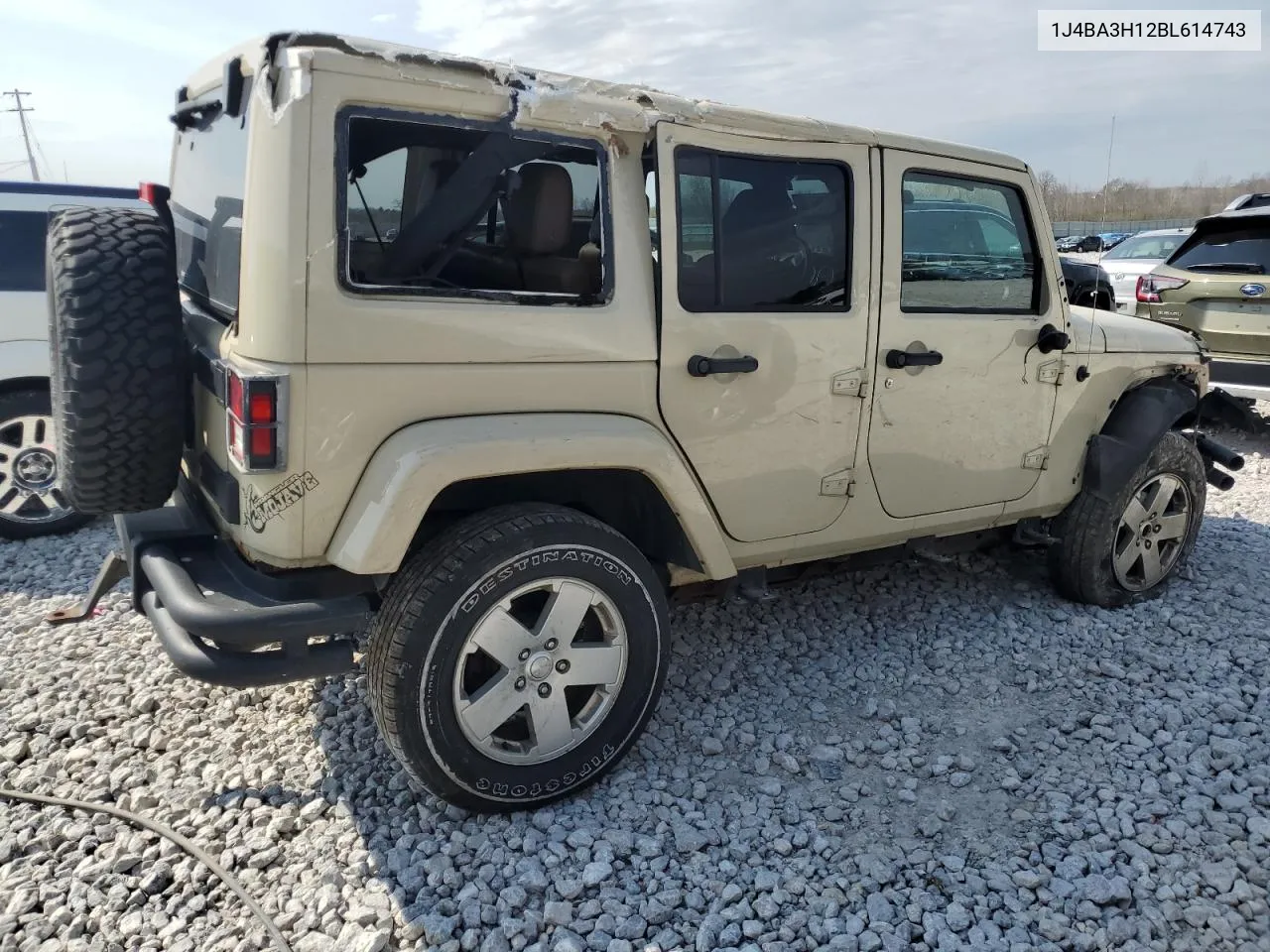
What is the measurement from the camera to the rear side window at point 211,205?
2.59 m

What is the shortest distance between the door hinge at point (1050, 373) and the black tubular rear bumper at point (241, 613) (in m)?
2.74

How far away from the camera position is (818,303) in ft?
10.4

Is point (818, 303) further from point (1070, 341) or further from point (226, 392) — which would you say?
point (226, 392)

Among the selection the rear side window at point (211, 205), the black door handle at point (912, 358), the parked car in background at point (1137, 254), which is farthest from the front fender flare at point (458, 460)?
the parked car in background at point (1137, 254)

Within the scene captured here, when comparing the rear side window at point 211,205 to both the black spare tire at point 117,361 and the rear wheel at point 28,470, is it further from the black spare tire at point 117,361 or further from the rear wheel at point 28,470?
the rear wheel at point 28,470

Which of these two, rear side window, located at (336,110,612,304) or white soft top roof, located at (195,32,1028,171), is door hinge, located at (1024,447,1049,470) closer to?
white soft top roof, located at (195,32,1028,171)

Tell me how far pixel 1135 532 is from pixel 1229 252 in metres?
4.40

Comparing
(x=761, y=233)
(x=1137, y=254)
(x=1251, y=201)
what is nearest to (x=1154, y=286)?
(x=1251, y=201)

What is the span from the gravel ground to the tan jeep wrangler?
32 cm

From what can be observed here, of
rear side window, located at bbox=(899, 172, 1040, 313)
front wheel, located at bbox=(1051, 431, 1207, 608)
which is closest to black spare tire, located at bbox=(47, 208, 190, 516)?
rear side window, located at bbox=(899, 172, 1040, 313)

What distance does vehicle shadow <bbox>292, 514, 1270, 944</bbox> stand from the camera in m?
2.65

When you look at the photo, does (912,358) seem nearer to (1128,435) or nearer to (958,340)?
(958,340)

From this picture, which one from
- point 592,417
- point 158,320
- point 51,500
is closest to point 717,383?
point 592,417

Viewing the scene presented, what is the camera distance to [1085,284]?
4.14m
